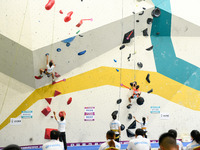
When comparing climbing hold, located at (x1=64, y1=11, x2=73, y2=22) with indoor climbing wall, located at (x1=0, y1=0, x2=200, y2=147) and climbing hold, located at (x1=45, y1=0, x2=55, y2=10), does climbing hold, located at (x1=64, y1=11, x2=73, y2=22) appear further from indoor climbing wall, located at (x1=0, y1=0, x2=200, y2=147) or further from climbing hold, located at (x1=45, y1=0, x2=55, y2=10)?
climbing hold, located at (x1=45, y1=0, x2=55, y2=10)

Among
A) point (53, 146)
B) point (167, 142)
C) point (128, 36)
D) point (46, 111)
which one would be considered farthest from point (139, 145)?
point (128, 36)

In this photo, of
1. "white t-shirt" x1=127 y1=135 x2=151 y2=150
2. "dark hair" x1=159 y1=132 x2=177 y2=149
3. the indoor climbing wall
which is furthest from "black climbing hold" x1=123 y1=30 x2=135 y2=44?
"dark hair" x1=159 y1=132 x2=177 y2=149

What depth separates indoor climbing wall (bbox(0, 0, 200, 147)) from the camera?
19.1 feet

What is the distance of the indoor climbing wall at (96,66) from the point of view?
5.82 m

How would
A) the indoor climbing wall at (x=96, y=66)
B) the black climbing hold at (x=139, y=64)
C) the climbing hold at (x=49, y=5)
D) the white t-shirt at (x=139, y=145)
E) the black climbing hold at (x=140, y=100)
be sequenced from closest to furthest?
the white t-shirt at (x=139, y=145) → the indoor climbing wall at (x=96, y=66) → the climbing hold at (x=49, y=5) → the black climbing hold at (x=140, y=100) → the black climbing hold at (x=139, y=64)

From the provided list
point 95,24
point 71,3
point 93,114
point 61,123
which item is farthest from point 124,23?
point 61,123

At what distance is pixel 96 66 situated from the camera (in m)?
6.36

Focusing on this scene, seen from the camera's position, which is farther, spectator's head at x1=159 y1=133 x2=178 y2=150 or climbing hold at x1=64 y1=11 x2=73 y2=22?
climbing hold at x1=64 y1=11 x2=73 y2=22

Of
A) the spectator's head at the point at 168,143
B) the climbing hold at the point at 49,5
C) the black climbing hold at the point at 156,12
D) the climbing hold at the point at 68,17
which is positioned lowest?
the spectator's head at the point at 168,143

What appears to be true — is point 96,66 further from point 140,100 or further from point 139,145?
point 139,145

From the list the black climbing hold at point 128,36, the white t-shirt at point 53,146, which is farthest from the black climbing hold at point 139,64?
the white t-shirt at point 53,146

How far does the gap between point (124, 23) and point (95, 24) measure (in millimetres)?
847

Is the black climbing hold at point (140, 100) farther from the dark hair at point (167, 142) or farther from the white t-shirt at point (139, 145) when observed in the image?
the dark hair at point (167, 142)

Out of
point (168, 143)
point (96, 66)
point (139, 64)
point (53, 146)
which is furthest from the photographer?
point (139, 64)
